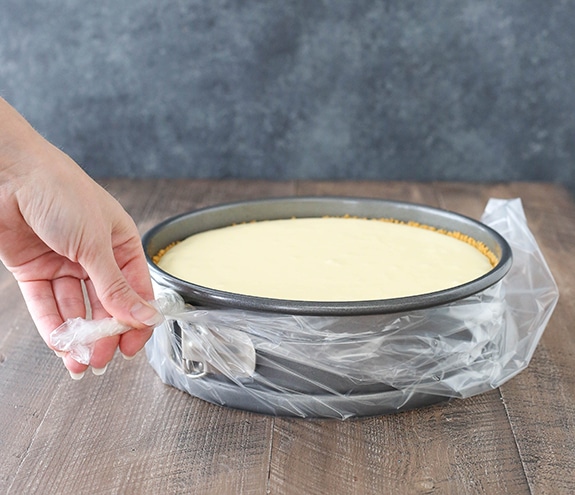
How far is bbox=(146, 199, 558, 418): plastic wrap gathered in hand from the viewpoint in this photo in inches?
40.5

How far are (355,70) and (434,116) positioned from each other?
0.29m

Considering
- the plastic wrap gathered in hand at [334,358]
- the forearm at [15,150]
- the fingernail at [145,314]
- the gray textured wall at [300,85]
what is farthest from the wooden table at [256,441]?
the gray textured wall at [300,85]

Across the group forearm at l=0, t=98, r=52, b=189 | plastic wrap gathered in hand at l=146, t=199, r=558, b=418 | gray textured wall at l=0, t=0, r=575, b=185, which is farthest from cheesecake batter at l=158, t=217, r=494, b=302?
gray textured wall at l=0, t=0, r=575, b=185

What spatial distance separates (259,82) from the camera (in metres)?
2.43

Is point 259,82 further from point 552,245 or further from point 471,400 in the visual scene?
point 471,400

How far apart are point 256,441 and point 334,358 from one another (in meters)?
0.15

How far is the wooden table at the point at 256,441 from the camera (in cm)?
94

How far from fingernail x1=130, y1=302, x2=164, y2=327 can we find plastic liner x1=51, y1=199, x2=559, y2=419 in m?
0.07

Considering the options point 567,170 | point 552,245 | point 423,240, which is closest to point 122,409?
point 423,240

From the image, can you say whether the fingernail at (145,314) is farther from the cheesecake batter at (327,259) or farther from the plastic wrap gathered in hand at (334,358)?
the cheesecake batter at (327,259)

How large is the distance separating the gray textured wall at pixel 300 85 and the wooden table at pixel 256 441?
1.27 m

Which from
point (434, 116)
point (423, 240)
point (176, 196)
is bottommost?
point (176, 196)

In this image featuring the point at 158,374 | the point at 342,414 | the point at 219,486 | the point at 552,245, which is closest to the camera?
the point at 219,486

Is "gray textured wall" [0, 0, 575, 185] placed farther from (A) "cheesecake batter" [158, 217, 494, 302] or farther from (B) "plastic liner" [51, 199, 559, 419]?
(B) "plastic liner" [51, 199, 559, 419]
